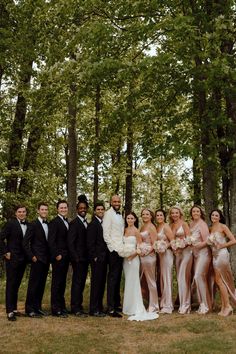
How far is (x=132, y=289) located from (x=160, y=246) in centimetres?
116

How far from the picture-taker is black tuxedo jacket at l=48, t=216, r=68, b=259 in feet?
34.0

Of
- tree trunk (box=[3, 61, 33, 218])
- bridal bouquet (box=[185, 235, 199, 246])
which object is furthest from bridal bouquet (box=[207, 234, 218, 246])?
tree trunk (box=[3, 61, 33, 218])

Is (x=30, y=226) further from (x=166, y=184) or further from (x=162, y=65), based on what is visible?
(x=166, y=184)

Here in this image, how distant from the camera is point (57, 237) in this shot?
10.5 metres

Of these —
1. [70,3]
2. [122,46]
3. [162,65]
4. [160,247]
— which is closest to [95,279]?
[160,247]

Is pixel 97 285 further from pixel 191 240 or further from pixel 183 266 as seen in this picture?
pixel 191 240

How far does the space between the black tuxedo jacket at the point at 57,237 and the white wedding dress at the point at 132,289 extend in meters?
1.40

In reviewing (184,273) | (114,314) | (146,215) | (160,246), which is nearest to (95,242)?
(146,215)

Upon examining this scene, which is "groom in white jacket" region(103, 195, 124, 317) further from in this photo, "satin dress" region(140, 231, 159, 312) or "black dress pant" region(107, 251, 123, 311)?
"satin dress" region(140, 231, 159, 312)

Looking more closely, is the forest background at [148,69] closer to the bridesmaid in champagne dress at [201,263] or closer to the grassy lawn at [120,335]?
the bridesmaid in champagne dress at [201,263]

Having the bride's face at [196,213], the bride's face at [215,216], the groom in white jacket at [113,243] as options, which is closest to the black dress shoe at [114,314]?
the groom in white jacket at [113,243]

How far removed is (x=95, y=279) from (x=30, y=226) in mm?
1912

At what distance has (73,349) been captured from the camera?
27.3 feet

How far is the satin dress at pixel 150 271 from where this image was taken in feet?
36.7
